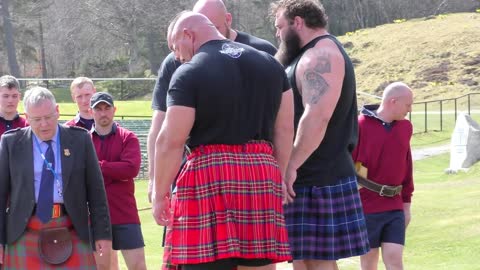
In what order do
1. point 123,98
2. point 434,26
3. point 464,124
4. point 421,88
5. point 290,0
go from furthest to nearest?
point 434,26, point 123,98, point 421,88, point 464,124, point 290,0

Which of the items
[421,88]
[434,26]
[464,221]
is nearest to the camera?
[464,221]

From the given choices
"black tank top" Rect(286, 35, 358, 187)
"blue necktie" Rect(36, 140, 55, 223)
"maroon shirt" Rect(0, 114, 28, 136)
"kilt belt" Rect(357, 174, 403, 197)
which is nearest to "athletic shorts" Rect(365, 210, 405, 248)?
"kilt belt" Rect(357, 174, 403, 197)

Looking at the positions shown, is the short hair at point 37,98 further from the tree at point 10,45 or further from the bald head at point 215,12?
the tree at point 10,45

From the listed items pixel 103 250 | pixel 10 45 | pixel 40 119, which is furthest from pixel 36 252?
pixel 10 45

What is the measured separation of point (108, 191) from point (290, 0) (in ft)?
8.07

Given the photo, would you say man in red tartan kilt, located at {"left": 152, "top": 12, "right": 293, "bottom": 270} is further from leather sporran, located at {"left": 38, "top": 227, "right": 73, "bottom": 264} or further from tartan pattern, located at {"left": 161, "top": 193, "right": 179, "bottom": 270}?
leather sporran, located at {"left": 38, "top": 227, "right": 73, "bottom": 264}

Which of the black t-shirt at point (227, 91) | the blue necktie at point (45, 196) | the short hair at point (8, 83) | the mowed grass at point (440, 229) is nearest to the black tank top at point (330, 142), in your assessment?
the black t-shirt at point (227, 91)

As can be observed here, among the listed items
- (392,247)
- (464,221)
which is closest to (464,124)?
(464,221)

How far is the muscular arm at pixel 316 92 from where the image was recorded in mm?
5426

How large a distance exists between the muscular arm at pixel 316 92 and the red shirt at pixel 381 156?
61.2 inches

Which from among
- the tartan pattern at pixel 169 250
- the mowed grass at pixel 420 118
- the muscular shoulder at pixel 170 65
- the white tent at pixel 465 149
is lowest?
the mowed grass at pixel 420 118

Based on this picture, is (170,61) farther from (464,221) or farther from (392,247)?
(464,221)

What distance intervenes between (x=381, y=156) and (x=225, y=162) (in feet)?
8.32

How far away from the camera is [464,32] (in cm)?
4369
